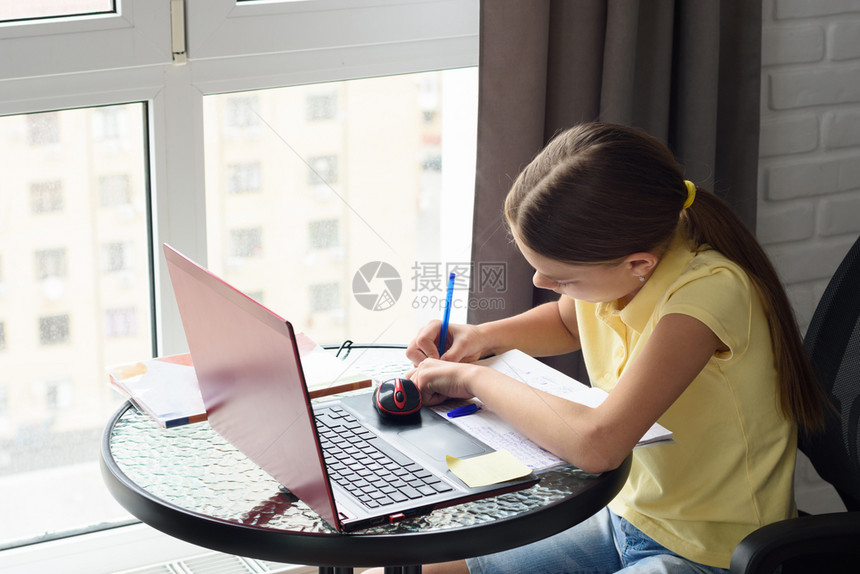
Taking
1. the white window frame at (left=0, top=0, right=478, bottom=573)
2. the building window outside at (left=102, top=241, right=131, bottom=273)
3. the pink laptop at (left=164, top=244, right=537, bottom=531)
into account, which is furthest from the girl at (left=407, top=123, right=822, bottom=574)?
the building window outside at (left=102, top=241, right=131, bottom=273)

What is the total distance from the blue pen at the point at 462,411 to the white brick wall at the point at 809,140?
101 centimetres

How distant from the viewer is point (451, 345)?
4.32 feet

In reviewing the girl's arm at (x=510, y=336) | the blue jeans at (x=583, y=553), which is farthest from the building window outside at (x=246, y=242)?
the blue jeans at (x=583, y=553)

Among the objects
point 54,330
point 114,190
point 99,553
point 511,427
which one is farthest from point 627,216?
point 99,553

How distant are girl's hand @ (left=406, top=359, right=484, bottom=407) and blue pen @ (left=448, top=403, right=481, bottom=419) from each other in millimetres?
18

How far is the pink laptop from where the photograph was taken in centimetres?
84

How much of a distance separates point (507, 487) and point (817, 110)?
1300mm

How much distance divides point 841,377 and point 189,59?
3.65 ft

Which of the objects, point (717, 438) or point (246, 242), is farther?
point (246, 242)

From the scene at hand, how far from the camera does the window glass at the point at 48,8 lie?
4.80 feet

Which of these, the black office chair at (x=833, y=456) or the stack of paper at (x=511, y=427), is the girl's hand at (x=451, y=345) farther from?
the black office chair at (x=833, y=456)

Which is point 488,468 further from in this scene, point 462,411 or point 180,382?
point 180,382

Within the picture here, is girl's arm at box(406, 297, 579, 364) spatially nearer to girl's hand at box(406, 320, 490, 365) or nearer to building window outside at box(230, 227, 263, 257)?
girl's hand at box(406, 320, 490, 365)

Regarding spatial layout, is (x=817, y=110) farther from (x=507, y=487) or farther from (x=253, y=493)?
(x=253, y=493)
